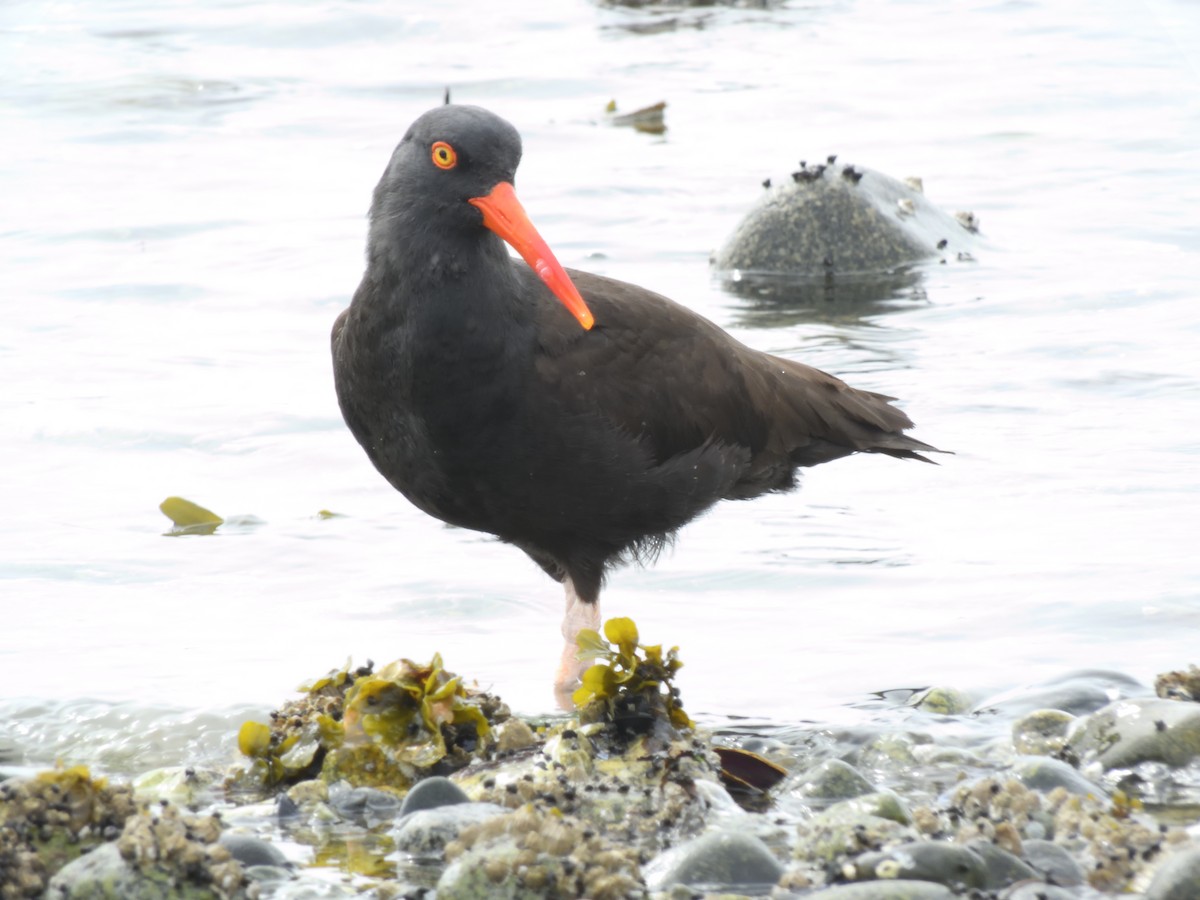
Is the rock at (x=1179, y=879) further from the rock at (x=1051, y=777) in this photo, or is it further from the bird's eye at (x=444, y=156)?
the bird's eye at (x=444, y=156)

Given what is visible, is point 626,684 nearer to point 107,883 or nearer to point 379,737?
point 379,737

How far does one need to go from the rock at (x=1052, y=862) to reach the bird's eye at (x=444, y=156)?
2522mm

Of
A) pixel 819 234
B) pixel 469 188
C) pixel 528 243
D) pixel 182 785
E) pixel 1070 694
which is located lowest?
pixel 182 785

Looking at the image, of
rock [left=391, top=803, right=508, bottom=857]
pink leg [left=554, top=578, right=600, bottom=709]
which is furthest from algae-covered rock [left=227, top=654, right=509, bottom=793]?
pink leg [left=554, top=578, right=600, bottom=709]

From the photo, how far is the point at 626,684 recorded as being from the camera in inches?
177

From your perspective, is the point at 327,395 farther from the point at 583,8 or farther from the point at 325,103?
the point at 583,8

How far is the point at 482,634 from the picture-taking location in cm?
595

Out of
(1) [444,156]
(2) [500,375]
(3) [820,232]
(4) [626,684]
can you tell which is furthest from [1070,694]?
(3) [820,232]

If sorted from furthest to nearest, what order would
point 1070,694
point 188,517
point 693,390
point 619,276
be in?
point 619,276 → point 188,517 → point 693,390 → point 1070,694

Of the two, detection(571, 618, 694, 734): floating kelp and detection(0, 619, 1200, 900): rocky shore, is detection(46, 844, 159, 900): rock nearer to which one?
detection(0, 619, 1200, 900): rocky shore

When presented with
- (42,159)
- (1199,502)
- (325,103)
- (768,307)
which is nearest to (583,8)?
(325,103)

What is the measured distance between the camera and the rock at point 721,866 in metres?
3.61

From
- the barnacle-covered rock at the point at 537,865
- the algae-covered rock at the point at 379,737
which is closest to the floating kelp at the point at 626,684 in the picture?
the algae-covered rock at the point at 379,737

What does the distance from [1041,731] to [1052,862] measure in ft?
3.51
